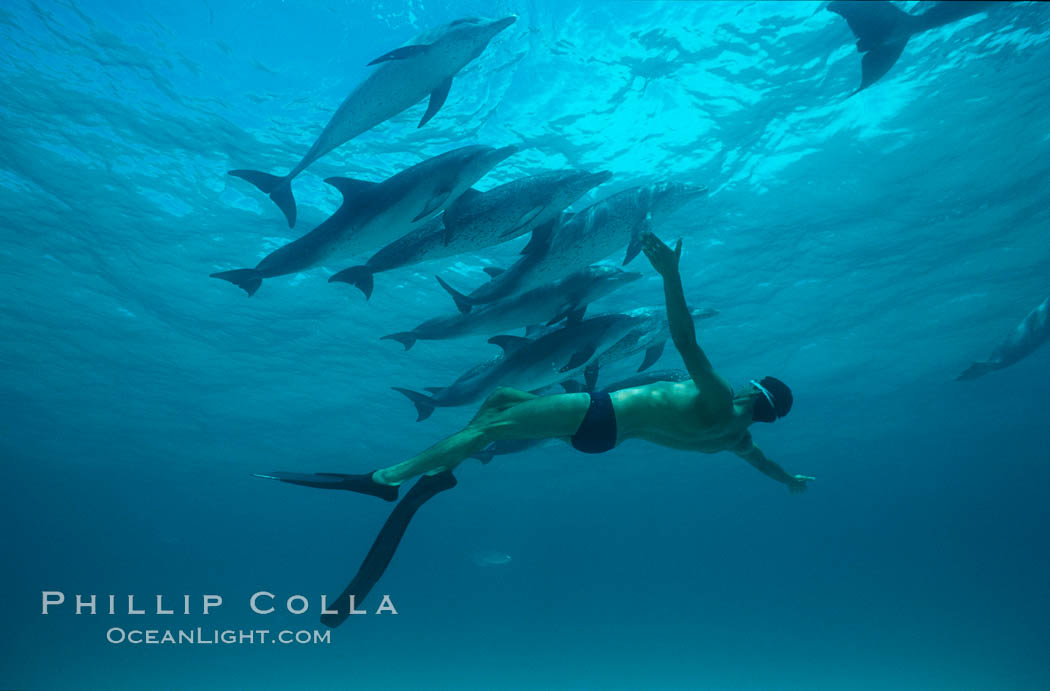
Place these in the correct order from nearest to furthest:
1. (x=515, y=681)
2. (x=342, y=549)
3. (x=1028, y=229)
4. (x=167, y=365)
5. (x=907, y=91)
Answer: (x=907, y=91)
(x=1028, y=229)
(x=167, y=365)
(x=515, y=681)
(x=342, y=549)

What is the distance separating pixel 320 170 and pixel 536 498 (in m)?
48.0

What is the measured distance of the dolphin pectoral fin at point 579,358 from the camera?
7.18 meters

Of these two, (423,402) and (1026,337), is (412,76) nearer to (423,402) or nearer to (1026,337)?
(423,402)

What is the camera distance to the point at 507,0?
884cm

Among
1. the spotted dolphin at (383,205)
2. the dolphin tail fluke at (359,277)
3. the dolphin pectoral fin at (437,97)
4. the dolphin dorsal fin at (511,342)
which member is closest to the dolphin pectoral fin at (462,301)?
the dolphin dorsal fin at (511,342)

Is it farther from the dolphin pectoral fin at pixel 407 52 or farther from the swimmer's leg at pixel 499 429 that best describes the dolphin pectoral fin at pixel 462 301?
the dolphin pectoral fin at pixel 407 52

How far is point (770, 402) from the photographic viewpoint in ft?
16.5

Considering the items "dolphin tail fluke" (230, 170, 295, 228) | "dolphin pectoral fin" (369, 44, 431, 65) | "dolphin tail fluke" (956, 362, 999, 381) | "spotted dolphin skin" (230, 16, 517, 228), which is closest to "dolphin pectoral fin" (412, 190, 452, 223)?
"spotted dolphin skin" (230, 16, 517, 228)

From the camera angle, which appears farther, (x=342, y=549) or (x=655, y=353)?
(x=342, y=549)

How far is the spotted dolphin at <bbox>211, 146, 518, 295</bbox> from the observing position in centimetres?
566

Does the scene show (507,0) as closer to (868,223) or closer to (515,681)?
(868,223)

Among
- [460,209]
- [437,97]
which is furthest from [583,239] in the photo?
[437,97]

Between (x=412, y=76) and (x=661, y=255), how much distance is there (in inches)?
119

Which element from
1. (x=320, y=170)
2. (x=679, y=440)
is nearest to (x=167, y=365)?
(x=320, y=170)
